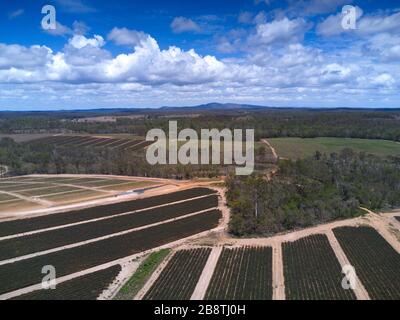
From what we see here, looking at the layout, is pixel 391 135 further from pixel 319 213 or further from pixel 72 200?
pixel 72 200

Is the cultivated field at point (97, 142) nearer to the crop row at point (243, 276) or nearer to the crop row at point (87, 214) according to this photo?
the crop row at point (87, 214)

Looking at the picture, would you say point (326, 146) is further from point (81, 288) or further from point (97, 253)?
point (81, 288)

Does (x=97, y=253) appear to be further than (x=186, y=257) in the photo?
Yes

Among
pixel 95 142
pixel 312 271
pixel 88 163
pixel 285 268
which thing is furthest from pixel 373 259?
pixel 95 142

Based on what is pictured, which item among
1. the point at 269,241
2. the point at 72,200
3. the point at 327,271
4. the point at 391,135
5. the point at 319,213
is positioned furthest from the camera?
the point at 391,135

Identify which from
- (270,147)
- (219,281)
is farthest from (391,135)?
(219,281)

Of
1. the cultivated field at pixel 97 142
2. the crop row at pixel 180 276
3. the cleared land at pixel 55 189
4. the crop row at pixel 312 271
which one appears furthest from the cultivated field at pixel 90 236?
the cultivated field at pixel 97 142
